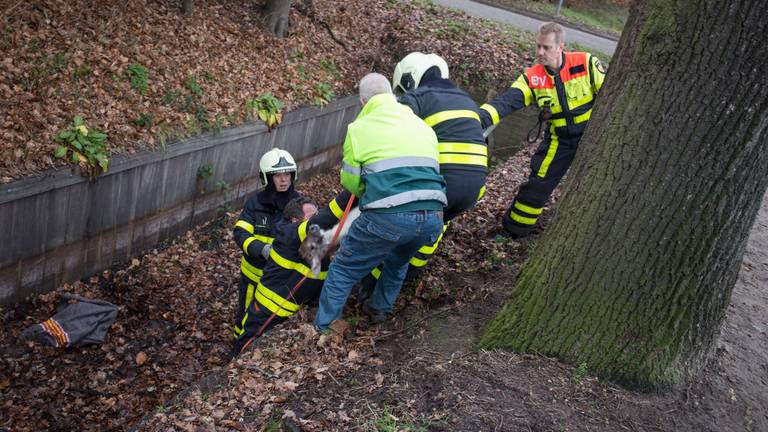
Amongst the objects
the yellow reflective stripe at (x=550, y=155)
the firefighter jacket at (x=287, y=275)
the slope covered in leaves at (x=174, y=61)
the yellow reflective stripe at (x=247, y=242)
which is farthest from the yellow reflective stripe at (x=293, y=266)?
the slope covered in leaves at (x=174, y=61)

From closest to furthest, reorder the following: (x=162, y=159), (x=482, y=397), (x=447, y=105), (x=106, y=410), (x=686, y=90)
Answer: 1. (x=686, y=90)
2. (x=482, y=397)
3. (x=447, y=105)
4. (x=106, y=410)
5. (x=162, y=159)

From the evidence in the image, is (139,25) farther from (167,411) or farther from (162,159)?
(167,411)

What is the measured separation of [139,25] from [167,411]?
6.33m

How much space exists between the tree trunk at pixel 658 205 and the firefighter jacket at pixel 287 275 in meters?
1.48

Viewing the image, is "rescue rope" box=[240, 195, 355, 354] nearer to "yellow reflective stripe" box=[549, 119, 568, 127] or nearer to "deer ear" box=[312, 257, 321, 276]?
"deer ear" box=[312, 257, 321, 276]

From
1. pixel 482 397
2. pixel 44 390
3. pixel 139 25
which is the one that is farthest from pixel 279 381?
pixel 139 25

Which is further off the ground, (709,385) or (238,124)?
(709,385)

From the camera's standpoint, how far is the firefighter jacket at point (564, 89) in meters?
5.50

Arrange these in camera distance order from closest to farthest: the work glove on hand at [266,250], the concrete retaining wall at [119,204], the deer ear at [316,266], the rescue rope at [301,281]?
1. the rescue rope at [301,281]
2. the deer ear at [316,266]
3. the work glove on hand at [266,250]
4. the concrete retaining wall at [119,204]

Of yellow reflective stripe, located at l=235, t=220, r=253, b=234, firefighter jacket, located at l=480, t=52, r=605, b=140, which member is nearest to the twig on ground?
yellow reflective stripe, located at l=235, t=220, r=253, b=234

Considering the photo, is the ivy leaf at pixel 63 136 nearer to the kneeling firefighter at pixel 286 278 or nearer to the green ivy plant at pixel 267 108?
the green ivy plant at pixel 267 108

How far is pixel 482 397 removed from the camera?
3.42m

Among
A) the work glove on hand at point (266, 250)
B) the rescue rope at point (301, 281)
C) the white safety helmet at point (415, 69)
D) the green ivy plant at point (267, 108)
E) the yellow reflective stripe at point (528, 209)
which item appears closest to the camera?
the rescue rope at point (301, 281)

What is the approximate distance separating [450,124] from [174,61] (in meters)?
5.35
